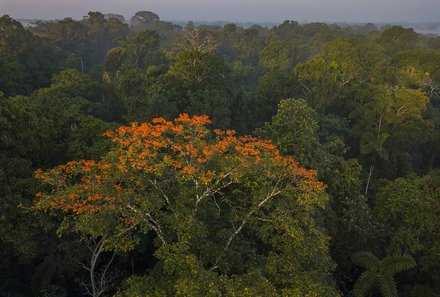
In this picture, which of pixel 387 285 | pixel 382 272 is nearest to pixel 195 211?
pixel 382 272

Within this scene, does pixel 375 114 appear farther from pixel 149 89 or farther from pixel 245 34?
pixel 245 34

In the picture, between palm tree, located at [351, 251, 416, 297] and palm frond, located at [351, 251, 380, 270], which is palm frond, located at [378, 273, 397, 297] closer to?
palm tree, located at [351, 251, 416, 297]

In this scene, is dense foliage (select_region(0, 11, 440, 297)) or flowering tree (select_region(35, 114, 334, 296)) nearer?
flowering tree (select_region(35, 114, 334, 296))

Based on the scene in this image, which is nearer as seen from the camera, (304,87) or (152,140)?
(152,140)

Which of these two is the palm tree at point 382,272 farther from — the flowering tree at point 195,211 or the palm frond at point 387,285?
the flowering tree at point 195,211

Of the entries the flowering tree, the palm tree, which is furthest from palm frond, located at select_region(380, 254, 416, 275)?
the flowering tree

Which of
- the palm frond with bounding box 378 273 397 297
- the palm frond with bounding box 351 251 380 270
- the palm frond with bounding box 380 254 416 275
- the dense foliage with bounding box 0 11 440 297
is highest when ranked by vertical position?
the dense foliage with bounding box 0 11 440 297

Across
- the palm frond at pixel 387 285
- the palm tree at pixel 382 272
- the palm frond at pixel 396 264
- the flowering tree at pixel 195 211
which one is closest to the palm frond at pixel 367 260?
the palm tree at pixel 382 272

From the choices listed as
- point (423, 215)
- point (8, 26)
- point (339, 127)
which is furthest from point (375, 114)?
point (8, 26)
